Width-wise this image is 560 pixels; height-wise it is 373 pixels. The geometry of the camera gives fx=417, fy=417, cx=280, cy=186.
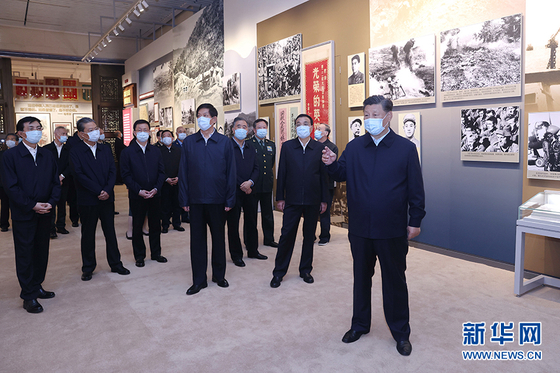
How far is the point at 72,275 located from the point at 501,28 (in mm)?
5731

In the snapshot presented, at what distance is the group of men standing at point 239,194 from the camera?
2.84 m

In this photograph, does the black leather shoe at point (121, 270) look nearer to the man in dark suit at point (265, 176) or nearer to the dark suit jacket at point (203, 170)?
the dark suit jacket at point (203, 170)

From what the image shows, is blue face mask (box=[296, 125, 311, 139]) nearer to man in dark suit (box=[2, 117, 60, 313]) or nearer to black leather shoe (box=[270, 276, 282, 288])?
black leather shoe (box=[270, 276, 282, 288])

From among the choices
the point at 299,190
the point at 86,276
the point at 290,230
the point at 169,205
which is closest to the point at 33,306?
the point at 86,276

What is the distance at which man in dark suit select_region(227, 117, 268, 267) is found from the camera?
524 centimetres

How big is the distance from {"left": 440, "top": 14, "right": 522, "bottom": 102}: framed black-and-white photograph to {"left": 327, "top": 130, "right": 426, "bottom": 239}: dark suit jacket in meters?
2.70

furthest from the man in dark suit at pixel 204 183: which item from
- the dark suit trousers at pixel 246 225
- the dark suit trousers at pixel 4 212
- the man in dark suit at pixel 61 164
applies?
the dark suit trousers at pixel 4 212

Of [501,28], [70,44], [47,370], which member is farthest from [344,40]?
[70,44]

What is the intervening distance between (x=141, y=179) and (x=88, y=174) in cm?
67

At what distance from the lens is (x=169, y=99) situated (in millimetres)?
13516

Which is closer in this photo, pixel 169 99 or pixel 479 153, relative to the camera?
pixel 479 153

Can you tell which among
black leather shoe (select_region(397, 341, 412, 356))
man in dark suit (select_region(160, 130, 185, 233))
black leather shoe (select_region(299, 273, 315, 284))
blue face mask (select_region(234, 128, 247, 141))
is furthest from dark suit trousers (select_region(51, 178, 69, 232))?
black leather shoe (select_region(397, 341, 412, 356))

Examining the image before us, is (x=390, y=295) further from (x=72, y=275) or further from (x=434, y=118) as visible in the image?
(x=72, y=275)

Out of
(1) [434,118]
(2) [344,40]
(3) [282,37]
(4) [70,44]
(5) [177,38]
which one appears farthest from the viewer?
(4) [70,44]
